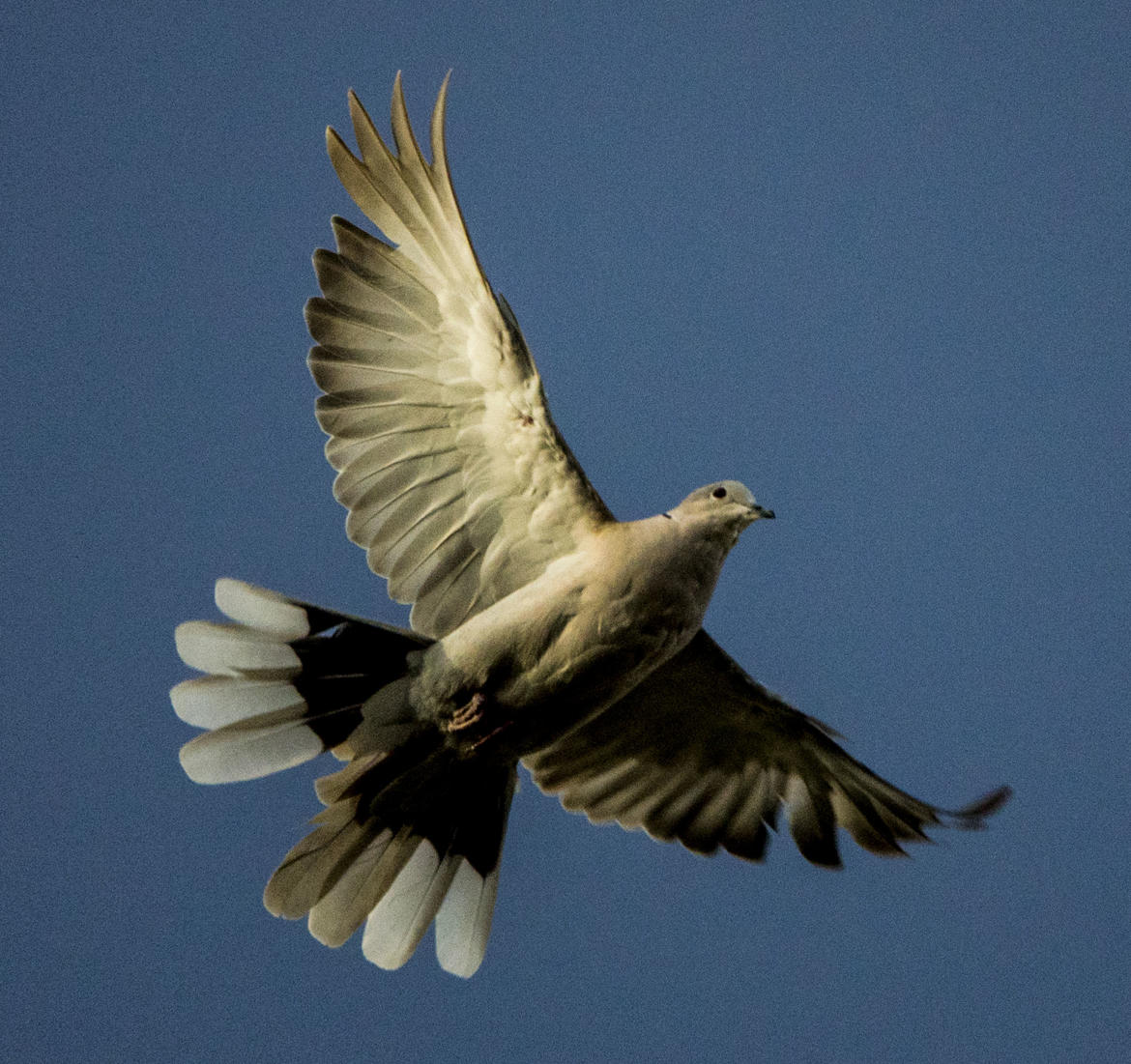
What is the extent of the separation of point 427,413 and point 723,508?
1.17m

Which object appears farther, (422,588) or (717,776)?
(717,776)

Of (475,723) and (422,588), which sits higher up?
(422,588)

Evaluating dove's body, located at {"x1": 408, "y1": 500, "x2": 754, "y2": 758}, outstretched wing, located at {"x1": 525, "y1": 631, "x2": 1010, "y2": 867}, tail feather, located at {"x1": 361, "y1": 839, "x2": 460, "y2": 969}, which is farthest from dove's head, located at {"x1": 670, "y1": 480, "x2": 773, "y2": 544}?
tail feather, located at {"x1": 361, "y1": 839, "x2": 460, "y2": 969}

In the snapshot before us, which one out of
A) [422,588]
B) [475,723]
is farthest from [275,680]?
[475,723]

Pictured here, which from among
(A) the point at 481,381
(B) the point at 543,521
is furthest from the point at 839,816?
(A) the point at 481,381

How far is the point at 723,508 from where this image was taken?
20.2ft

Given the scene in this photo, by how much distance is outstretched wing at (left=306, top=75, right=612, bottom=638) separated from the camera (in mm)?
6035

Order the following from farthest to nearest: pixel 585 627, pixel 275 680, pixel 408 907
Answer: pixel 408 907
pixel 275 680
pixel 585 627

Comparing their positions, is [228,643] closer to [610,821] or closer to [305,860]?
[305,860]

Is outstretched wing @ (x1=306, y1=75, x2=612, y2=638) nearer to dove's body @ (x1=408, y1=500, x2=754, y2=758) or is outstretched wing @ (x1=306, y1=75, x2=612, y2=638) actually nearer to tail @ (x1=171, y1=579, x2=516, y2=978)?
dove's body @ (x1=408, y1=500, x2=754, y2=758)

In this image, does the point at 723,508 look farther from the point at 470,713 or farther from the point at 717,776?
the point at 717,776

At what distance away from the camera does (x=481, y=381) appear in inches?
239

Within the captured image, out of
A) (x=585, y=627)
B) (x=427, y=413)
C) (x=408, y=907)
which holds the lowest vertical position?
(x=408, y=907)

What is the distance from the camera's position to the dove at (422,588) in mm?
6012
